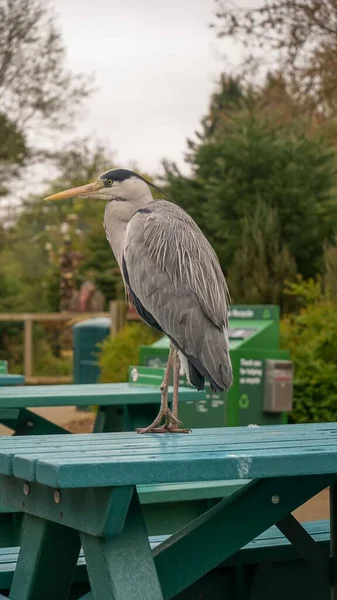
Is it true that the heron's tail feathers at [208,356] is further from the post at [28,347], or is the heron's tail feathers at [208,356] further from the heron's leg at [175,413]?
the post at [28,347]

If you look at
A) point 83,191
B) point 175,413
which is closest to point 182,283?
point 175,413

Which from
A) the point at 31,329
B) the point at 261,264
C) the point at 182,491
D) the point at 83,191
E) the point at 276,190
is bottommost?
the point at 31,329

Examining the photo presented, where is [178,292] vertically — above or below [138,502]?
above

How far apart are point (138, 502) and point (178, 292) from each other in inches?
64.7

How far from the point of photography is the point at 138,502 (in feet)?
10.4

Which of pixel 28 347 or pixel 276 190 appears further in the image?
pixel 28 347

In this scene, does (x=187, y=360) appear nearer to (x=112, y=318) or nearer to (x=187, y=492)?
(x=187, y=492)

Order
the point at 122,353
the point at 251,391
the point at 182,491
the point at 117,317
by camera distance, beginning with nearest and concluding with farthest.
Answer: the point at 182,491 → the point at 251,391 → the point at 122,353 → the point at 117,317

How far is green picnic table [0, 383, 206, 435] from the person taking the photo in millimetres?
6191

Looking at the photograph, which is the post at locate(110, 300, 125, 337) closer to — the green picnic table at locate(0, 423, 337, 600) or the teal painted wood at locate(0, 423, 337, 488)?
the green picnic table at locate(0, 423, 337, 600)

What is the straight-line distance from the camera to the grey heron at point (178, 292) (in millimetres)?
4535

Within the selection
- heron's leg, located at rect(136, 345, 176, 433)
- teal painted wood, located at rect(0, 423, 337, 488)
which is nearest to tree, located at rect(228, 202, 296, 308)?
heron's leg, located at rect(136, 345, 176, 433)

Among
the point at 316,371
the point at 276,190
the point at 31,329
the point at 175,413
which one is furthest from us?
the point at 31,329

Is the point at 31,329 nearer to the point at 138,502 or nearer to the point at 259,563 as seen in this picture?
the point at 259,563
